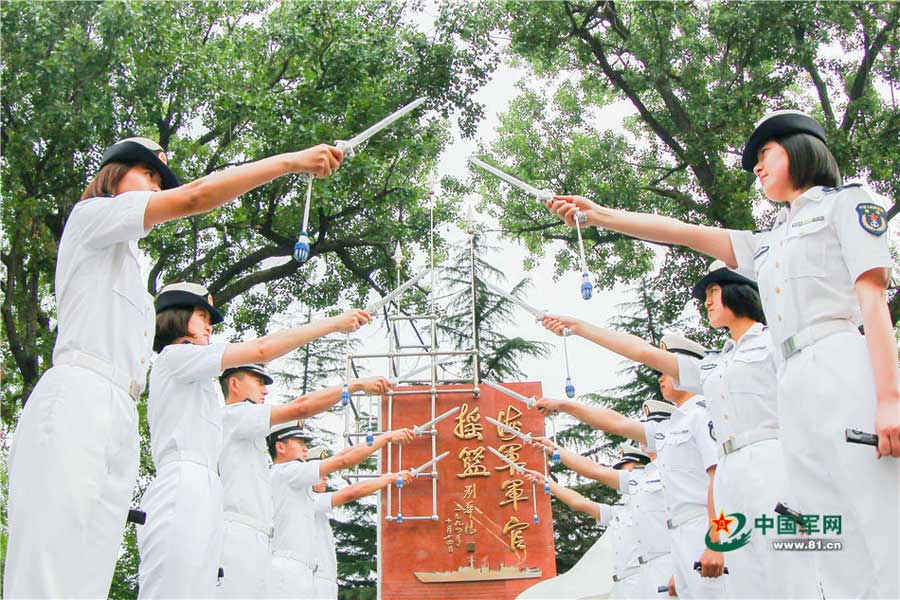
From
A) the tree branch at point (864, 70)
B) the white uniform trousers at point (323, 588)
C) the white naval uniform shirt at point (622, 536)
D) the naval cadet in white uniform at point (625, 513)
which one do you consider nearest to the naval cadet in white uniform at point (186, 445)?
the naval cadet in white uniform at point (625, 513)

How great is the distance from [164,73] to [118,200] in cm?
650

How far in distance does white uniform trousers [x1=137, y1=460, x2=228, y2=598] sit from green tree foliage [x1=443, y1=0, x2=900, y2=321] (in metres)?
7.17

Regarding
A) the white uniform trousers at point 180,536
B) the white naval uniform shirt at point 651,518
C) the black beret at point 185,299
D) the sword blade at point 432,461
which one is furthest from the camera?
the sword blade at point 432,461

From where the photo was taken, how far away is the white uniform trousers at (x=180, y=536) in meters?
2.82

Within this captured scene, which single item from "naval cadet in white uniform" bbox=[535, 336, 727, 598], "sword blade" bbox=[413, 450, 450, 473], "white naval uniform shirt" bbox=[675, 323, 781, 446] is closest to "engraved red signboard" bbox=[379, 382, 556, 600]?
"sword blade" bbox=[413, 450, 450, 473]

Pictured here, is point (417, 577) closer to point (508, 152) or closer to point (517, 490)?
point (517, 490)

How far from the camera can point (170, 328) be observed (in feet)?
11.4

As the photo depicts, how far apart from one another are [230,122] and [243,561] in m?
5.72

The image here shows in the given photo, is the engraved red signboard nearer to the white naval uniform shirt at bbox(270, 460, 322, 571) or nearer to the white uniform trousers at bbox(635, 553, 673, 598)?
the white naval uniform shirt at bbox(270, 460, 322, 571)

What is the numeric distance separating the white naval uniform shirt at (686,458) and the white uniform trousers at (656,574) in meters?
0.98

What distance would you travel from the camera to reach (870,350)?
2037 mm

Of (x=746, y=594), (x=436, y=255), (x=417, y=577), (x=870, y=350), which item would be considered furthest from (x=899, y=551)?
(x=436, y=255)

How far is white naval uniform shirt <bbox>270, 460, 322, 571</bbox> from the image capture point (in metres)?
5.35

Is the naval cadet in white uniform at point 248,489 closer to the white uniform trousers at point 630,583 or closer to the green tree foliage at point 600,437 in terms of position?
the white uniform trousers at point 630,583
